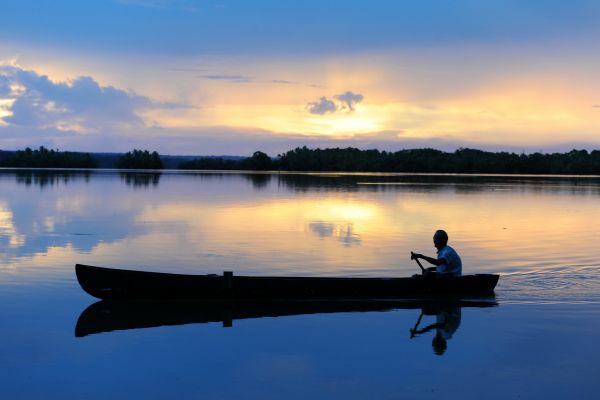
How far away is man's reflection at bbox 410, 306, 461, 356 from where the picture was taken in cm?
1027

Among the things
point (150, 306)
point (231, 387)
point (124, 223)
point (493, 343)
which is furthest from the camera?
point (124, 223)

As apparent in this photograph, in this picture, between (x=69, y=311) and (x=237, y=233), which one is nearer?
(x=69, y=311)

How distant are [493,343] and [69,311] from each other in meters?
7.04

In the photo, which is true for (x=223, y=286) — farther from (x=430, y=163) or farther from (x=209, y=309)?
(x=430, y=163)

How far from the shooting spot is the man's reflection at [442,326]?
10.3 m

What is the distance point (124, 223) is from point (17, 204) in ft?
39.8

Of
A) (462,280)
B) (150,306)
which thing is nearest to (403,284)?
(462,280)

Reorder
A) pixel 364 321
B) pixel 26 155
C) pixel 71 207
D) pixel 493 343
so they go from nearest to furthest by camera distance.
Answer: pixel 493 343, pixel 364 321, pixel 71 207, pixel 26 155

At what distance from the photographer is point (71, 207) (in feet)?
117

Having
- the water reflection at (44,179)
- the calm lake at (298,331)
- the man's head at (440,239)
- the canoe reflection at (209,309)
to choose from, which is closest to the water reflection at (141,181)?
the water reflection at (44,179)

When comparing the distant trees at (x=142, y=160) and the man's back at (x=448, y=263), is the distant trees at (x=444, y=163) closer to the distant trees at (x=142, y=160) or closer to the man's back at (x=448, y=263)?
the distant trees at (x=142, y=160)

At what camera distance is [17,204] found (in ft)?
120

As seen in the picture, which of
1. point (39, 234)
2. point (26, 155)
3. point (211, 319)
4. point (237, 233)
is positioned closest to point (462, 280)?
point (211, 319)

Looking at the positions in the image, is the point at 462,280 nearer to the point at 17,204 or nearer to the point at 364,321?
the point at 364,321
